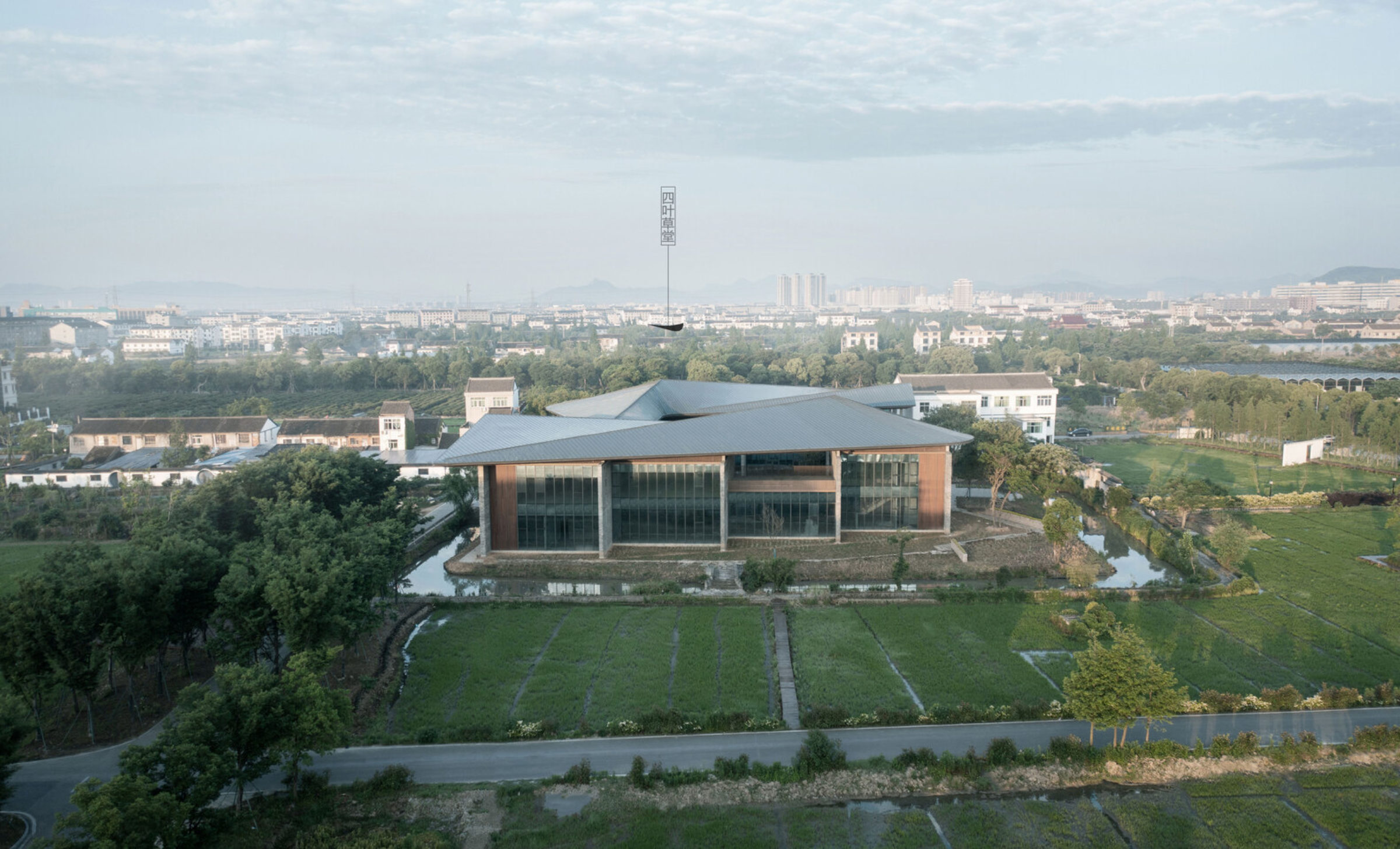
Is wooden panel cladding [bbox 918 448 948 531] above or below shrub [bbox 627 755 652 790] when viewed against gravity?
above

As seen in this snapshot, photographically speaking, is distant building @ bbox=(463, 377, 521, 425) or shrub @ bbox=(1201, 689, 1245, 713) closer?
shrub @ bbox=(1201, 689, 1245, 713)

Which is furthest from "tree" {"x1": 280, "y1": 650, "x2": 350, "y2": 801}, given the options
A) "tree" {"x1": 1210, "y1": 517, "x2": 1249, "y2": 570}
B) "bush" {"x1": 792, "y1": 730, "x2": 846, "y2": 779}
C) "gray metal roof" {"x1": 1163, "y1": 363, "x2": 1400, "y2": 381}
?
"gray metal roof" {"x1": 1163, "y1": 363, "x2": 1400, "y2": 381}

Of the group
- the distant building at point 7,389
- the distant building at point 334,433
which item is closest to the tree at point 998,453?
the distant building at point 334,433

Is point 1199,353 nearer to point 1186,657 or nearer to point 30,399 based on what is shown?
point 1186,657

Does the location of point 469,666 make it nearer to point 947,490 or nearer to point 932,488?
point 932,488

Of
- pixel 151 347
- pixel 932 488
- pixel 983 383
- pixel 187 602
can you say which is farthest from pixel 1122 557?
pixel 151 347

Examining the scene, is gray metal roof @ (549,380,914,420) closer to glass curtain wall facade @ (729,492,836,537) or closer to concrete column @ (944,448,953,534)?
glass curtain wall facade @ (729,492,836,537)

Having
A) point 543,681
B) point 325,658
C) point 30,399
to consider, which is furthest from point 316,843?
point 30,399

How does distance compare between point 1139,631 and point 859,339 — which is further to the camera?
point 859,339
